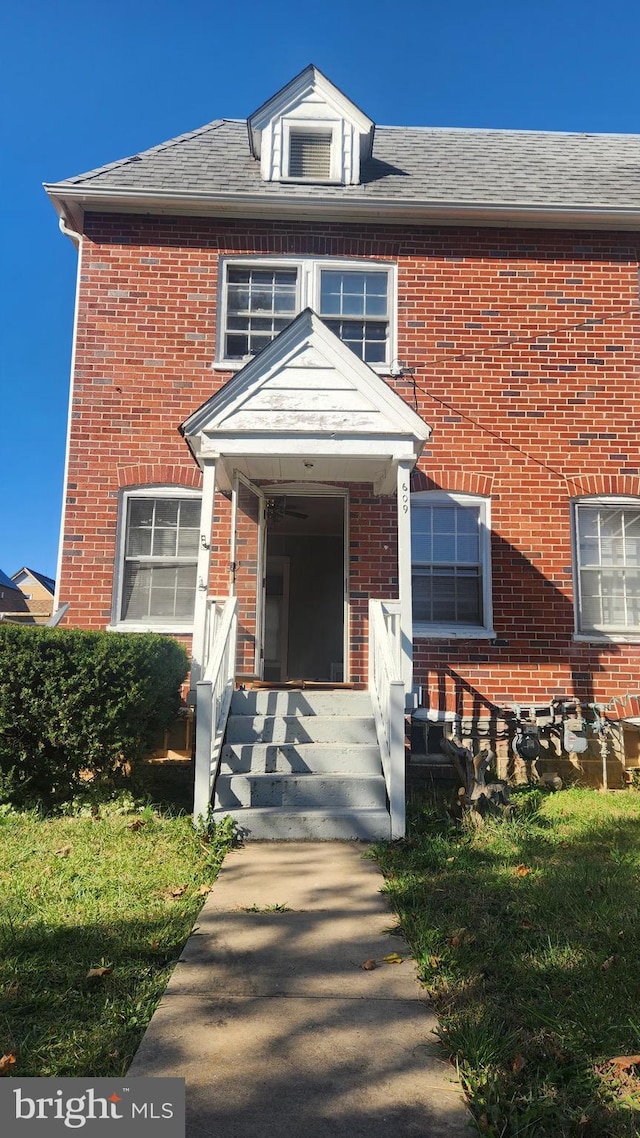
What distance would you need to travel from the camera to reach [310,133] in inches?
392

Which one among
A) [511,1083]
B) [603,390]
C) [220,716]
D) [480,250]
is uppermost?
[480,250]

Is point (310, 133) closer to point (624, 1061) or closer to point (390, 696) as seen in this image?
point (390, 696)

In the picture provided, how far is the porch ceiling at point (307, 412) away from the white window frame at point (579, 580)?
9.63 feet

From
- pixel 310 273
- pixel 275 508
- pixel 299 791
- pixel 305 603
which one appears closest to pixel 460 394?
pixel 310 273

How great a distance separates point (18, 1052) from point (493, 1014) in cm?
184

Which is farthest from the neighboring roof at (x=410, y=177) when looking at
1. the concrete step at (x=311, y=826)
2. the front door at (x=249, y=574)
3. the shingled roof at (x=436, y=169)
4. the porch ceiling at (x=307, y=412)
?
the concrete step at (x=311, y=826)

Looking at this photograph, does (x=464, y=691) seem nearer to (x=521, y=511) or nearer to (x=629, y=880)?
(x=521, y=511)

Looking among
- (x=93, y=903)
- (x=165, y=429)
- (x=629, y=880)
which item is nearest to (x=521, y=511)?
(x=165, y=429)

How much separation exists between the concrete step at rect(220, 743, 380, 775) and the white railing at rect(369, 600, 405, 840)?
212mm

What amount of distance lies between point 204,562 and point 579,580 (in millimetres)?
4661

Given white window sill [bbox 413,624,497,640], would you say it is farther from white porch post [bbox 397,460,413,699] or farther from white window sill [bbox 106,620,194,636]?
white window sill [bbox 106,620,194,636]

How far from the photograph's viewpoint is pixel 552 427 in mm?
9102

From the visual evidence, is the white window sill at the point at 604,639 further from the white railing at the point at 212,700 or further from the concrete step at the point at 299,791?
the white railing at the point at 212,700

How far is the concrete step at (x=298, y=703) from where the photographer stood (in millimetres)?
7121
